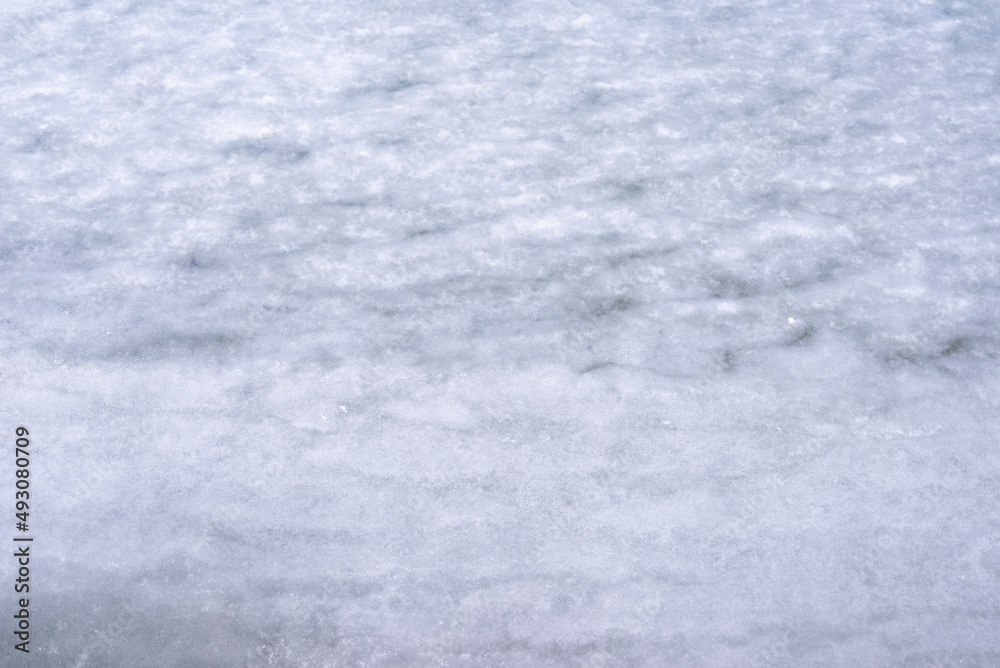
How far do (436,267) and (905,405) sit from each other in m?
0.99

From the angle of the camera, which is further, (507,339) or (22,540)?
(507,339)

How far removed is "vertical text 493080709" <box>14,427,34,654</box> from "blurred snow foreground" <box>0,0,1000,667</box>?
0.02 metres

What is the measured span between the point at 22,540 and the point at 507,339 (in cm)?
94

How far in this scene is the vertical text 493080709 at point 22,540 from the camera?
4.26ft

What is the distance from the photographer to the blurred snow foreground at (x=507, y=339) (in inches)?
52.2

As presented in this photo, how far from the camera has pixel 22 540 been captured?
1.40m

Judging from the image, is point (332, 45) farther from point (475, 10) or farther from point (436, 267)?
point (436, 267)

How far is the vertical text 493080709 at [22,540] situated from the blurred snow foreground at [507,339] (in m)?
0.02

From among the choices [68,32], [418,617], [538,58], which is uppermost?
[68,32]

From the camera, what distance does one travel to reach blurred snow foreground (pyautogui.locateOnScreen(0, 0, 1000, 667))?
4.35 ft

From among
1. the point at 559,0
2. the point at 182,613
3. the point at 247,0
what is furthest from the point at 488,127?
the point at 182,613

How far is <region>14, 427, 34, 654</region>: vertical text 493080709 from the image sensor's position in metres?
1.30

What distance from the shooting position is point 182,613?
1315 millimetres

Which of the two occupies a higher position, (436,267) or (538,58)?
(538,58)
